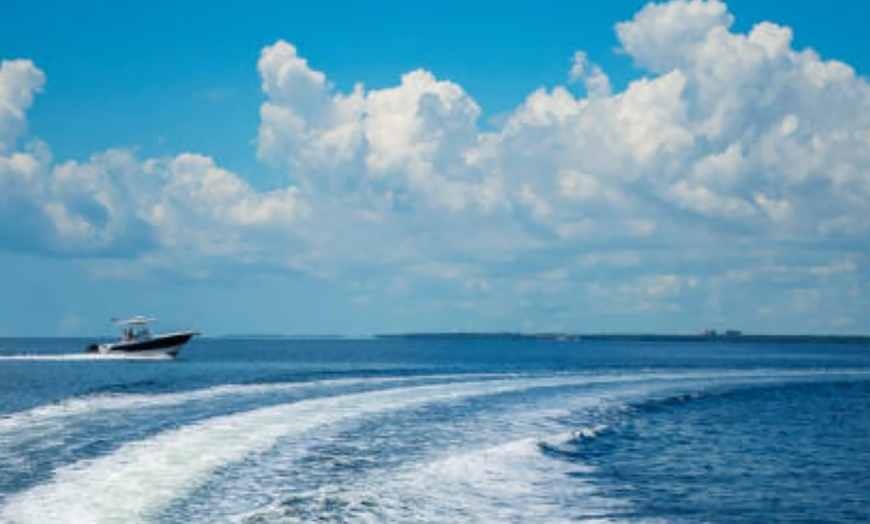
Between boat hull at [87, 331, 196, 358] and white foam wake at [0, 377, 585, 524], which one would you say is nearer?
white foam wake at [0, 377, 585, 524]

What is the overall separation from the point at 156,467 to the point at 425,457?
9592 millimetres

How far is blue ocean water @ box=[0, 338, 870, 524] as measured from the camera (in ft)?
79.4

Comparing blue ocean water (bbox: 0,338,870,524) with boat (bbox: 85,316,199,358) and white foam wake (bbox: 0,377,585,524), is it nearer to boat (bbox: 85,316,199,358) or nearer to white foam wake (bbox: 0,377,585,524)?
white foam wake (bbox: 0,377,585,524)

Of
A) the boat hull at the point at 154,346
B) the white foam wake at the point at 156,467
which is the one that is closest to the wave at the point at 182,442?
the white foam wake at the point at 156,467

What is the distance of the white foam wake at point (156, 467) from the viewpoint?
2292 centimetres

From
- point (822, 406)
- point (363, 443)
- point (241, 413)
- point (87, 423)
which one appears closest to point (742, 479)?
point (363, 443)

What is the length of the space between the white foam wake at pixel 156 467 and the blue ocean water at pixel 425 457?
9 centimetres

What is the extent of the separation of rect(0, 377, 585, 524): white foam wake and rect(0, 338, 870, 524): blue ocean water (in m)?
0.09

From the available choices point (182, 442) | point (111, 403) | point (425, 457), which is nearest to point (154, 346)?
point (111, 403)

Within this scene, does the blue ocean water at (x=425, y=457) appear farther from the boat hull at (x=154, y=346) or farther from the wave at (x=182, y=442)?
the boat hull at (x=154, y=346)

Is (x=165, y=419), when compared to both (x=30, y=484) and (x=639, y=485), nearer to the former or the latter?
(x=30, y=484)

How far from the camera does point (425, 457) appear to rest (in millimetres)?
33031

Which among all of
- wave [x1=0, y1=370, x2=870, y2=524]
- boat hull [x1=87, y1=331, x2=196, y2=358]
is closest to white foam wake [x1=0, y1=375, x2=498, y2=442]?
wave [x1=0, y1=370, x2=870, y2=524]

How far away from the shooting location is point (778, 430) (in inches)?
1790
